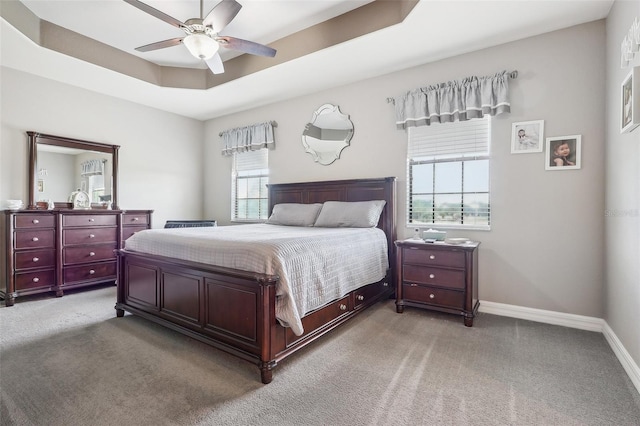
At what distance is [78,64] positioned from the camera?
11.8 feet

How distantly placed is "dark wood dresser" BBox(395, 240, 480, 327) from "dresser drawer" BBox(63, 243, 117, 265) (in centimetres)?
384

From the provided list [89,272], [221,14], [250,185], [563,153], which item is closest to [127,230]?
[89,272]

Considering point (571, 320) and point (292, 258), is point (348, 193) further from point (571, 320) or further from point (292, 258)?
point (571, 320)

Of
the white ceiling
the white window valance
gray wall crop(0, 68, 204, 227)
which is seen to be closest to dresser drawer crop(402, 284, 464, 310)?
the white ceiling

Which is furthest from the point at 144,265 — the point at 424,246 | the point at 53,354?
the point at 424,246

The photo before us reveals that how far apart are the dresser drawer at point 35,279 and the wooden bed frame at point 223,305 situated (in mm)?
1457

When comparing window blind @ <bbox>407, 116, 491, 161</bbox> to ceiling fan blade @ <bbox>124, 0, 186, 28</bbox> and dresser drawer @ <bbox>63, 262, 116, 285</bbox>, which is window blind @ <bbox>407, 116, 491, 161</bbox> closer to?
ceiling fan blade @ <bbox>124, 0, 186, 28</bbox>

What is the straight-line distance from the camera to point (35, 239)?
3562 millimetres

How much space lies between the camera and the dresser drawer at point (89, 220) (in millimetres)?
3800

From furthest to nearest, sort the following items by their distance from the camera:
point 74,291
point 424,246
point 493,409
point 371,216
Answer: point 74,291, point 371,216, point 424,246, point 493,409

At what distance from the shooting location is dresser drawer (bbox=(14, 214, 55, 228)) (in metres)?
3.44

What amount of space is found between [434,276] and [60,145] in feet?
16.1

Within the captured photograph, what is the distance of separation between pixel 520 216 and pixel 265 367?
8.97 ft

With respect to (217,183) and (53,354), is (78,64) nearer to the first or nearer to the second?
(217,183)
